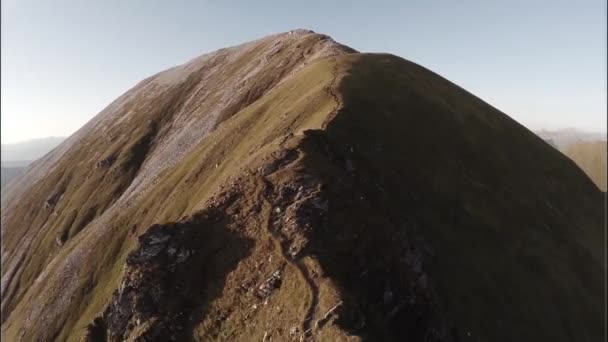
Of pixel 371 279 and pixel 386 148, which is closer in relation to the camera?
pixel 371 279

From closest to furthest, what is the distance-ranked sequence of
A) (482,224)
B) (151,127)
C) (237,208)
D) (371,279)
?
1. (371,279)
2. (237,208)
3. (482,224)
4. (151,127)

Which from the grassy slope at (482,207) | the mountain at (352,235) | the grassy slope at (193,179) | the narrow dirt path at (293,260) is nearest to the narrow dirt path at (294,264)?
the narrow dirt path at (293,260)

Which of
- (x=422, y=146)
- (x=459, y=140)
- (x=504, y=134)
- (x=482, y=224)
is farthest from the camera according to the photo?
(x=504, y=134)

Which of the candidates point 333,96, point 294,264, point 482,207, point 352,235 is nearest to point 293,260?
point 294,264

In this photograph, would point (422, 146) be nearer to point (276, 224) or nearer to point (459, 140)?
point (459, 140)

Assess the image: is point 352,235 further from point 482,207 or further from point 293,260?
point 482,207

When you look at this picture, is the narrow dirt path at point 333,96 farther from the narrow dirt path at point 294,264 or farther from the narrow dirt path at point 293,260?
the narrow dirt path at point 294,264

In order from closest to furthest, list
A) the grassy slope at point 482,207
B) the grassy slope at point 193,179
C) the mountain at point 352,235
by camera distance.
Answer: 1. the mountain at point 352,235
2. the grassy slope at point 482,207
3. the grassy slope at point 193,179

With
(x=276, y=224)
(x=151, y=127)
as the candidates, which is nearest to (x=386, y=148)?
(x=276, y=224)
